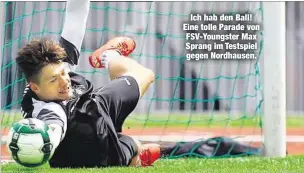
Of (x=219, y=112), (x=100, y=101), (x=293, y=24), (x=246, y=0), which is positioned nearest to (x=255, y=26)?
(x=246, y=0)

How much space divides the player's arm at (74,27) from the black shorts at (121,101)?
0.71 feet

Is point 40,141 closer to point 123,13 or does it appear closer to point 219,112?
point 123,13

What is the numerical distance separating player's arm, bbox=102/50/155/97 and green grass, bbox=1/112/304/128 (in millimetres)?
690

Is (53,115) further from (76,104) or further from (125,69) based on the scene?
(125,69)

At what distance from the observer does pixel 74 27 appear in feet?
13.4

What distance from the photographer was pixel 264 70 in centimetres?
451

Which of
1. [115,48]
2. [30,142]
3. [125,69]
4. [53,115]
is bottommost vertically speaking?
[30,142]

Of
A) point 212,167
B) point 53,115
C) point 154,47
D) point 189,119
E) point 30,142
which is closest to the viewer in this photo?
point 30,142

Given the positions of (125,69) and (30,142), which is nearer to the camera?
(30,142)

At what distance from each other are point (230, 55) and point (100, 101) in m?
0.99

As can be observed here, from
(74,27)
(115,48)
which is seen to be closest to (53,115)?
(74,27)

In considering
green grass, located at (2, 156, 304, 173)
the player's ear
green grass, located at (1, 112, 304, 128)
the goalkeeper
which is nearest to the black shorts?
the goalkeeper

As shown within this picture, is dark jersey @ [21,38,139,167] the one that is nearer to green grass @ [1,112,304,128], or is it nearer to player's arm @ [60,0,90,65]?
player's arm @ [60,0,90,65]

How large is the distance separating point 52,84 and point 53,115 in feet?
0.49
